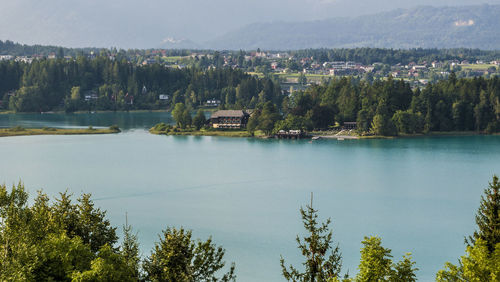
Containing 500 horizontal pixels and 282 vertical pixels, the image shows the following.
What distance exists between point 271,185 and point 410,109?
74.0ft

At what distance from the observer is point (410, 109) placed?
161 feet

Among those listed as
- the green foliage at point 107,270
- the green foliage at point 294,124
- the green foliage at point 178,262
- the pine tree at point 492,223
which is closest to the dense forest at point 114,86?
the green foliage at point 294,124

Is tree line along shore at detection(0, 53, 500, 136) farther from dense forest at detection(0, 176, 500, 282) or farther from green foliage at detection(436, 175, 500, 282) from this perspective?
dense forest at detection(0, 176, 500, 282)

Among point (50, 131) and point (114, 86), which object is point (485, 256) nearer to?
point (50, 131)

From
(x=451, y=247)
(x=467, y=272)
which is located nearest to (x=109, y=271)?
(x=467, y=272)

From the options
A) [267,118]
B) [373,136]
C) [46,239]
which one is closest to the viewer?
[46,239]

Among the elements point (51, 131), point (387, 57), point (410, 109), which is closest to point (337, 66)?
point (387, 57)

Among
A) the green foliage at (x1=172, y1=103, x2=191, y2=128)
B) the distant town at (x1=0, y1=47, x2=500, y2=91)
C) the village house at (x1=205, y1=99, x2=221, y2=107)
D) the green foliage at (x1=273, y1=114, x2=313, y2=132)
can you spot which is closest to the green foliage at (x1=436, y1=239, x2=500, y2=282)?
the green foliage at (x1=273, y1=114, x2=313, y2=132)

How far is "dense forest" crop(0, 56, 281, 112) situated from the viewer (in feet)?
245

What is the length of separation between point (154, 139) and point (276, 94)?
28773 mm

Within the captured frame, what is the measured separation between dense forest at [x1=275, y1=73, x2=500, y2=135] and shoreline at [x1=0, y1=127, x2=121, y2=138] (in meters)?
14.8

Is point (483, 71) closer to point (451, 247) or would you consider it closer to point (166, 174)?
point (166, 174)

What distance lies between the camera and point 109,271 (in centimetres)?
1093

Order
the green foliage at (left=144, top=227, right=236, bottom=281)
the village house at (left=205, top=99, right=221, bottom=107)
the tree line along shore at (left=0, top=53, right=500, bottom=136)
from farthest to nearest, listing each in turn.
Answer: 1. the village house at (left=205, top=99, right=221, bottom=107)
2. the tree line along shore at (left=0, top=53, right=500, bottom=136)
3. the green foliage at (left=144, top=227, right=236, bottom=281)
